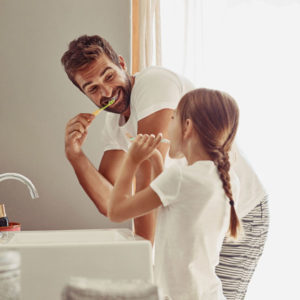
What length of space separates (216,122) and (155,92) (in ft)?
0.88

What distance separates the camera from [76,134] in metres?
1.38

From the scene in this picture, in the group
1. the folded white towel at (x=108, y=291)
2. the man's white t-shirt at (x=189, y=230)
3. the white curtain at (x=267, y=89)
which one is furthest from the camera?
the white curtain at (x=267, y=89)

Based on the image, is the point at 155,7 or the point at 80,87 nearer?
the point at 80,87

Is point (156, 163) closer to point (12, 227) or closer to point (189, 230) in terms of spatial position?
point (189, 230)

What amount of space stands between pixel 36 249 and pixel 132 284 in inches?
13.1

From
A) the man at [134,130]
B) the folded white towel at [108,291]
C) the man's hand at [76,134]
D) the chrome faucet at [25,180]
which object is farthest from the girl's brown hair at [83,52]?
the folded white towel at [108,291]

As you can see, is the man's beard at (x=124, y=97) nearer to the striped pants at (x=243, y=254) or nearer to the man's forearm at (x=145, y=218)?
the man's forearm at (x=145, y=218)

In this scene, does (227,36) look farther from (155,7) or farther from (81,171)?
(81,171)

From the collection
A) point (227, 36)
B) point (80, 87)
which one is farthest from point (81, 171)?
point (227, 36)

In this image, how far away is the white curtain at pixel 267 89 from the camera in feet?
5.25

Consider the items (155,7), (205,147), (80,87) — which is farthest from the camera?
(155,7)

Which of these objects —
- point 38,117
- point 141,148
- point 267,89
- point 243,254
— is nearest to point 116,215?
point 141,148

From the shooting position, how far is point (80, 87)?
1.34 m

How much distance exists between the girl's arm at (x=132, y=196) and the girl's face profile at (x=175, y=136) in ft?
0.21
